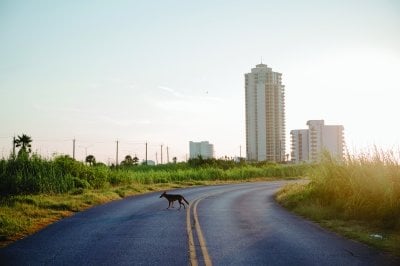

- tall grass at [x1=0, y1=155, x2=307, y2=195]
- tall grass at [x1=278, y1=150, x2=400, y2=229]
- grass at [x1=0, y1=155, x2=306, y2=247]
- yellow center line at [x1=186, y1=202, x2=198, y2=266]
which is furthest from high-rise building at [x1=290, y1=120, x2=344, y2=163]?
yellow center line at [x1=186, y1=202, x2=198, y2=266]

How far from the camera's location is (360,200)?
1597 centimetres

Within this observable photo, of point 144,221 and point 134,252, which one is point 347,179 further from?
point 134,252

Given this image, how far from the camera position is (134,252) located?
32.1 feet

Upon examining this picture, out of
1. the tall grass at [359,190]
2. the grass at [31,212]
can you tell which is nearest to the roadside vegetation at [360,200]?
the tall grass at [359,190]

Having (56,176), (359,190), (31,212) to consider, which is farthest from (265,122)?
(31,212)

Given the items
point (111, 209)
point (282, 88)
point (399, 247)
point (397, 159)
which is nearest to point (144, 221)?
point (111, 209)

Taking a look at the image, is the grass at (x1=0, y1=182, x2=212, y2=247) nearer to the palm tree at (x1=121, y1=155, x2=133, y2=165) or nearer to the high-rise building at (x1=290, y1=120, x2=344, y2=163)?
the palm tree at (x1=121, y1=155, x2=133, y2=165)

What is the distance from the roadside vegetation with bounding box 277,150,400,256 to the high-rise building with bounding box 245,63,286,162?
472 ft

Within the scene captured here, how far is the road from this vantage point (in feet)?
29.7

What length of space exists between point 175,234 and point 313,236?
391 cm

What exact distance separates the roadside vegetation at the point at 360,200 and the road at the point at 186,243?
0.96m

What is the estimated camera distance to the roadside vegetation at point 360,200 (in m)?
13.2

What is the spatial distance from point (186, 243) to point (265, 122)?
155516 millimetres

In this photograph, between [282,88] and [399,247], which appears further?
[282,88]
